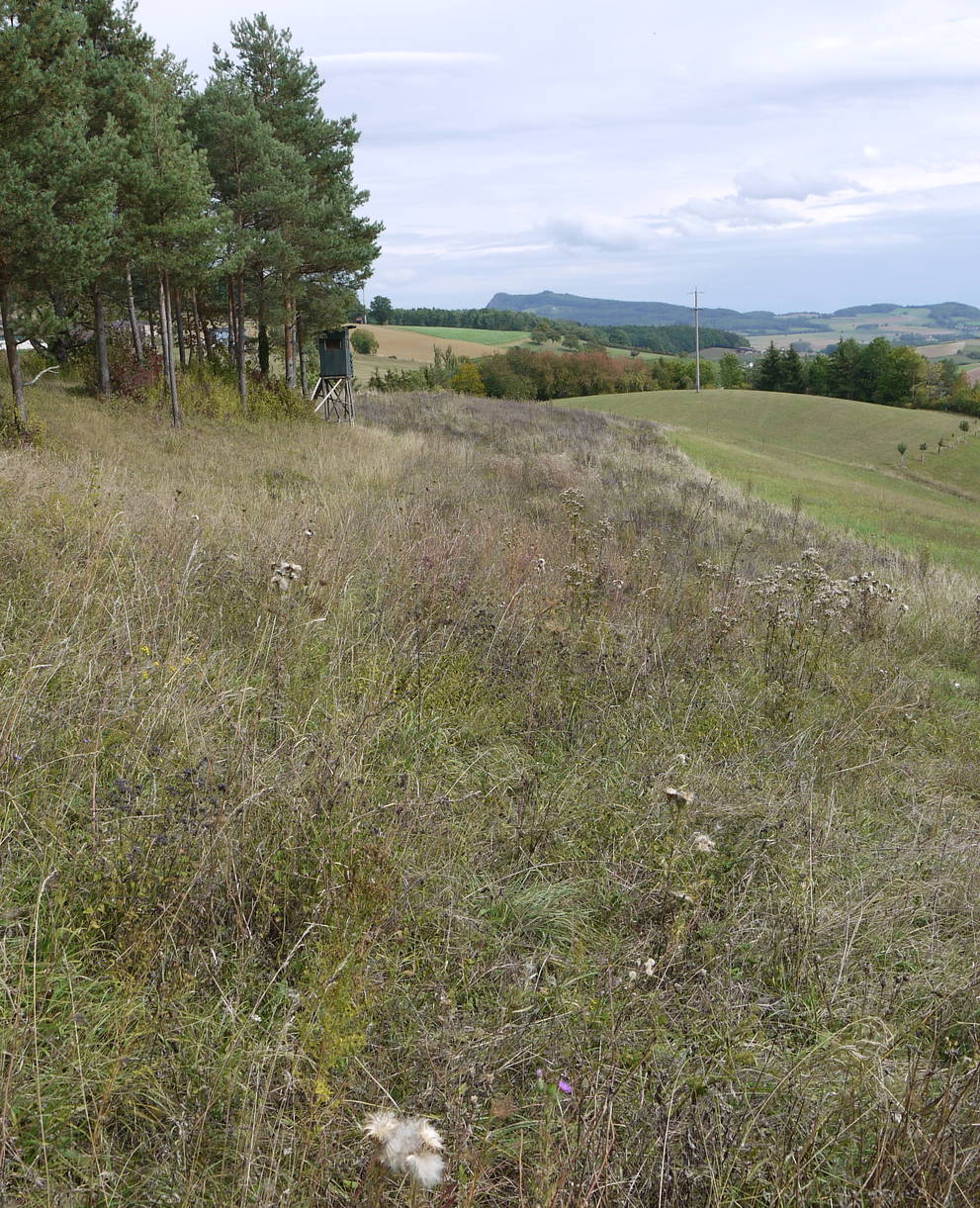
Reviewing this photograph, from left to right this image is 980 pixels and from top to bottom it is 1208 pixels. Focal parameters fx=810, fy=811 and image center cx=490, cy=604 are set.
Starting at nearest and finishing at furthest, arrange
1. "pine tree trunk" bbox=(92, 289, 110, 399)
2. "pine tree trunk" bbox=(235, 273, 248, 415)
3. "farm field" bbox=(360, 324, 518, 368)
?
"pine tree trunk" bbox=(92, 289, 110, 399) < "pine tree trunk" bbox=(235, 273, 248, 415) < "farm field" bbox=(360, 324, 518, 368)

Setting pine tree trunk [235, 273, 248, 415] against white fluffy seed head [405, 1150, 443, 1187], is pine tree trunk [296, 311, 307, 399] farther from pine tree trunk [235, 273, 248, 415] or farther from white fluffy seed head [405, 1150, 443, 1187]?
white fluffy seed head [405, 1150, 443, 1187]

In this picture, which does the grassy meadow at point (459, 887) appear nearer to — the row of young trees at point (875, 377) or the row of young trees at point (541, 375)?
the row of young trees at point (541, 375)

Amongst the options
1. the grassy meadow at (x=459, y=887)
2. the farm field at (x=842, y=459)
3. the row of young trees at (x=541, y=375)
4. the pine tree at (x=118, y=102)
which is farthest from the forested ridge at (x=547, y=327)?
the grassy meadow at (x=459, y=887)

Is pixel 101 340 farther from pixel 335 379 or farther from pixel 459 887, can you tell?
pixel 459 887

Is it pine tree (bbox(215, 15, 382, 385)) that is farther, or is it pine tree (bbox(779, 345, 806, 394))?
pine tree (bbox(779, 345, 806, 394))

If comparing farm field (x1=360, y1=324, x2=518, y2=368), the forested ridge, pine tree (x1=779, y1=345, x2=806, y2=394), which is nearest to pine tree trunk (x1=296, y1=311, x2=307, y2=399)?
farm field (x1=360, y1=324, x2=518, y2=368)

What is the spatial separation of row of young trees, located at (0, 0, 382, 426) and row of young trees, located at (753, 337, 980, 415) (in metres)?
67.8

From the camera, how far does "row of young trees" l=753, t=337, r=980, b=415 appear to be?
78750 millimetres

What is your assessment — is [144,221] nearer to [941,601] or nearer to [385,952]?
[941,601]

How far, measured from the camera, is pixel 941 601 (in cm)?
933

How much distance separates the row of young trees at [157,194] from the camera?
488 inches

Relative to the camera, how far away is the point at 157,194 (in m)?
16.4

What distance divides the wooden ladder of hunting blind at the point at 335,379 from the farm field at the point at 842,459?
1323 cm

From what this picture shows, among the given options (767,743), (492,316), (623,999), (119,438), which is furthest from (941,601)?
(492,316)
